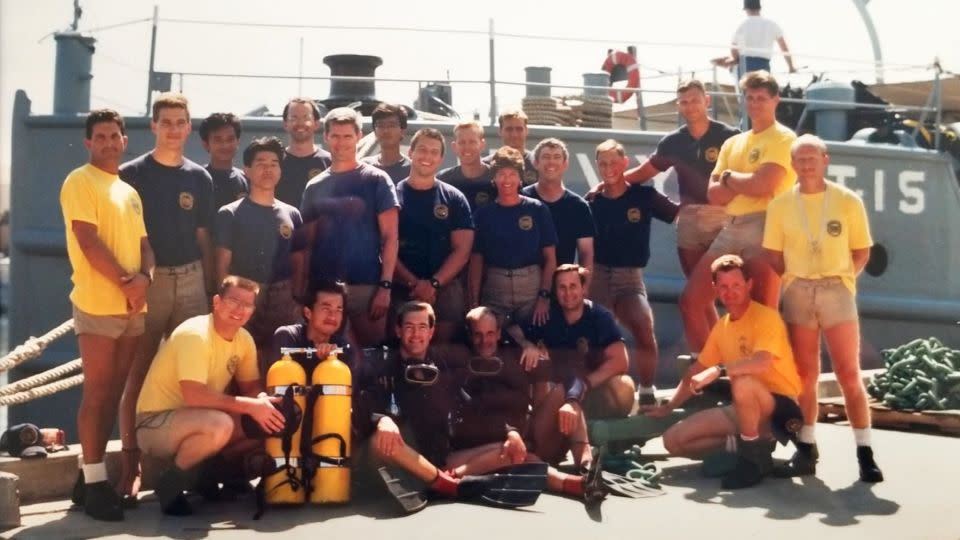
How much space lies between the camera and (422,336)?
4.92 meters

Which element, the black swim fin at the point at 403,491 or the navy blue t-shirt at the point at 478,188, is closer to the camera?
the black swim fin at the point at 403,491

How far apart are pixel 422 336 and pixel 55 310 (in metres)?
4.03

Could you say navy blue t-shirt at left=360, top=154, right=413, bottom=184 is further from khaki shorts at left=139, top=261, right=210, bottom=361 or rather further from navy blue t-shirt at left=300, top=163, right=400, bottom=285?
khaki shorts at left=139, top=261, right=210, bottom=361

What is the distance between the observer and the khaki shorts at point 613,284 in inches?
240

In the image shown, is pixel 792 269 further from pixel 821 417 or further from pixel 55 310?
pixel 55 310

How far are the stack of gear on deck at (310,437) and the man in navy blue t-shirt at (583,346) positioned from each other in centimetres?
101

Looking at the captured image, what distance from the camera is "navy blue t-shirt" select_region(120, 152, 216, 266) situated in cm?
481

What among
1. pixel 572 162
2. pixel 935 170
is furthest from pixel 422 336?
pixel 935 170

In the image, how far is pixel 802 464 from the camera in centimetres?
529

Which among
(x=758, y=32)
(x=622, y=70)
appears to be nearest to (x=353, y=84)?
(x=622, y=70)

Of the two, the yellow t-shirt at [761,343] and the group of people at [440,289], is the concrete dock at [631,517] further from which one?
the yellow t-shirt at [761,343]

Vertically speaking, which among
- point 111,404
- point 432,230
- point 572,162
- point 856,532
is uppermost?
point 572,162

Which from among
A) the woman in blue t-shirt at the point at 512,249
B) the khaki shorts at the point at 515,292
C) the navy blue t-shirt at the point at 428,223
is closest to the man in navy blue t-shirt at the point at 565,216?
the woman in blue t-shirt at the point at 512,249

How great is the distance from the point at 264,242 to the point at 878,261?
542cm
